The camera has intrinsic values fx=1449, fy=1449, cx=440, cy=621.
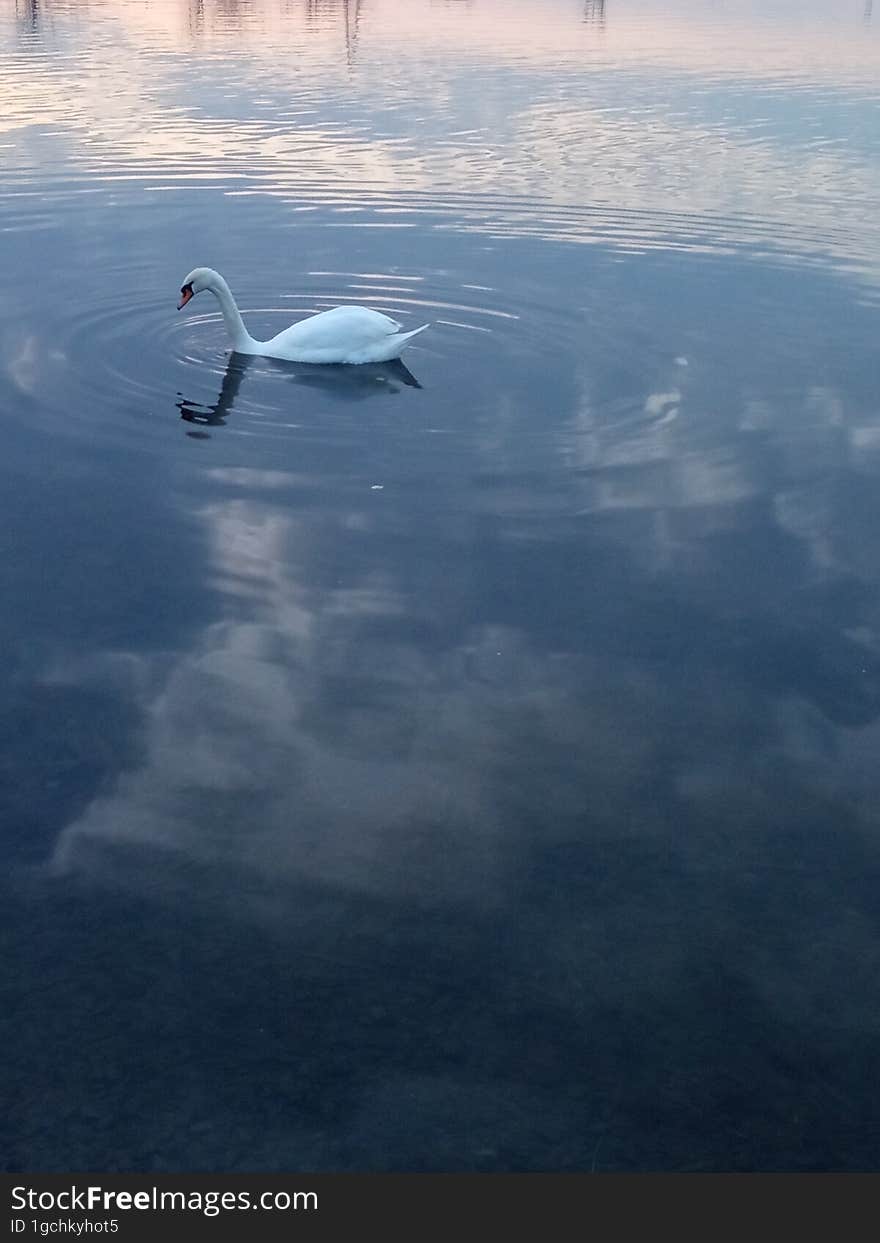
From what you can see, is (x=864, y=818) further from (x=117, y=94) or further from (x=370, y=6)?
(x=370, y=6)

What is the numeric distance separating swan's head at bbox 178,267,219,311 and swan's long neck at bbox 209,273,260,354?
0.06 m

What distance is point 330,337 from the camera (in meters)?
17.7

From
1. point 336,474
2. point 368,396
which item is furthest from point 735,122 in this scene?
point 336,474

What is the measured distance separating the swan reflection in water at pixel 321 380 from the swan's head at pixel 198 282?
997 millimetres

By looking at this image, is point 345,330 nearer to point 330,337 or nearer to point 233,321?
point 330,337

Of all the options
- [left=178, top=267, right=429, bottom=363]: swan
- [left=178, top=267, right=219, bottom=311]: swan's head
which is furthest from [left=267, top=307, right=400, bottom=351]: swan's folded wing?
[left=178, top=267, right=219, bottom=311]: swan's head

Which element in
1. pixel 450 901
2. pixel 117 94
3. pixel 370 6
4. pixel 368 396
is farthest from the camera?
pixel 370 6

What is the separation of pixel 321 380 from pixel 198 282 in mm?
2332

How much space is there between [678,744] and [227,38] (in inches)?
2119

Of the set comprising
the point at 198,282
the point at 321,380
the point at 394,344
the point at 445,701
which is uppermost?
the point at 198,282

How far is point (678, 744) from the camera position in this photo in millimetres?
9922

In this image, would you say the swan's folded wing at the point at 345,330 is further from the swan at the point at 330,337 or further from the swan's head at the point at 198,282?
the swan's head at the point at 198,282

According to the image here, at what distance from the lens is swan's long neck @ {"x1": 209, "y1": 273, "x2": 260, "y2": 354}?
18.1 metres

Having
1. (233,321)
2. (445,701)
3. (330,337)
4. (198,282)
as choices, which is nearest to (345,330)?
(330,337)
